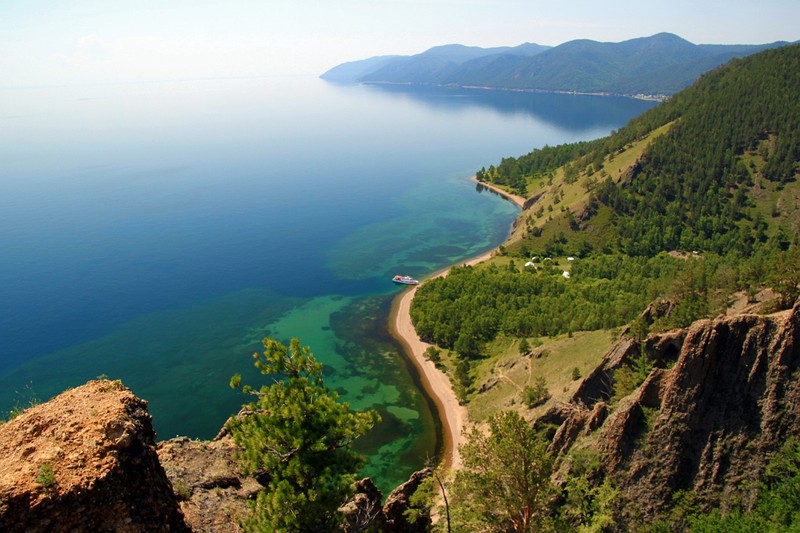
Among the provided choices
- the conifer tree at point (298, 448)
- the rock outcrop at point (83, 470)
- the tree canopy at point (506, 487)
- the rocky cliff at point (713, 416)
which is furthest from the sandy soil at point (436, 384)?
the rock outcrop at point (83, 470)

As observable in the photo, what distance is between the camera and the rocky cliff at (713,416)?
39.8 metres

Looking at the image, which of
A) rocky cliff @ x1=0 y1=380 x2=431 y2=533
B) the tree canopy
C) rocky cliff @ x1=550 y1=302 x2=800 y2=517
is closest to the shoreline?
rocky cliff @ x1=550 y1=302 x2=800 y2=517

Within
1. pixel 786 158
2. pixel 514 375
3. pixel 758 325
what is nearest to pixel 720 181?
pixel 786 158

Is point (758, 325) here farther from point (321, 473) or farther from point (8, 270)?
point (8, 270)

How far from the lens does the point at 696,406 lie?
4159 centimetres

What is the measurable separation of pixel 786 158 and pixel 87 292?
23360 centimetres

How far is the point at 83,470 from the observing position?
19.6 m

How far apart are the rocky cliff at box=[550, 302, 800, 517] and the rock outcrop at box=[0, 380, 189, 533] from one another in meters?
36.4

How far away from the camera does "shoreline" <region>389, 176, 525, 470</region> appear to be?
277ft

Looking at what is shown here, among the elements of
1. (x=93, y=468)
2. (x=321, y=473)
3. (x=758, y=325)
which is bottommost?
(x=321, y=473)

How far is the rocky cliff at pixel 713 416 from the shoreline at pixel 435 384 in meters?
29.4

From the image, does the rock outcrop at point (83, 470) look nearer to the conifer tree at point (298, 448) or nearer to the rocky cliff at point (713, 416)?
the conifer tree at point (298, 448)

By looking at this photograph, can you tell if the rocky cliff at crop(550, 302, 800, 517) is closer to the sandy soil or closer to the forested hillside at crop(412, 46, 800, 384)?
the sandy soil

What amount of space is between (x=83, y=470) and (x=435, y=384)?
285ft
